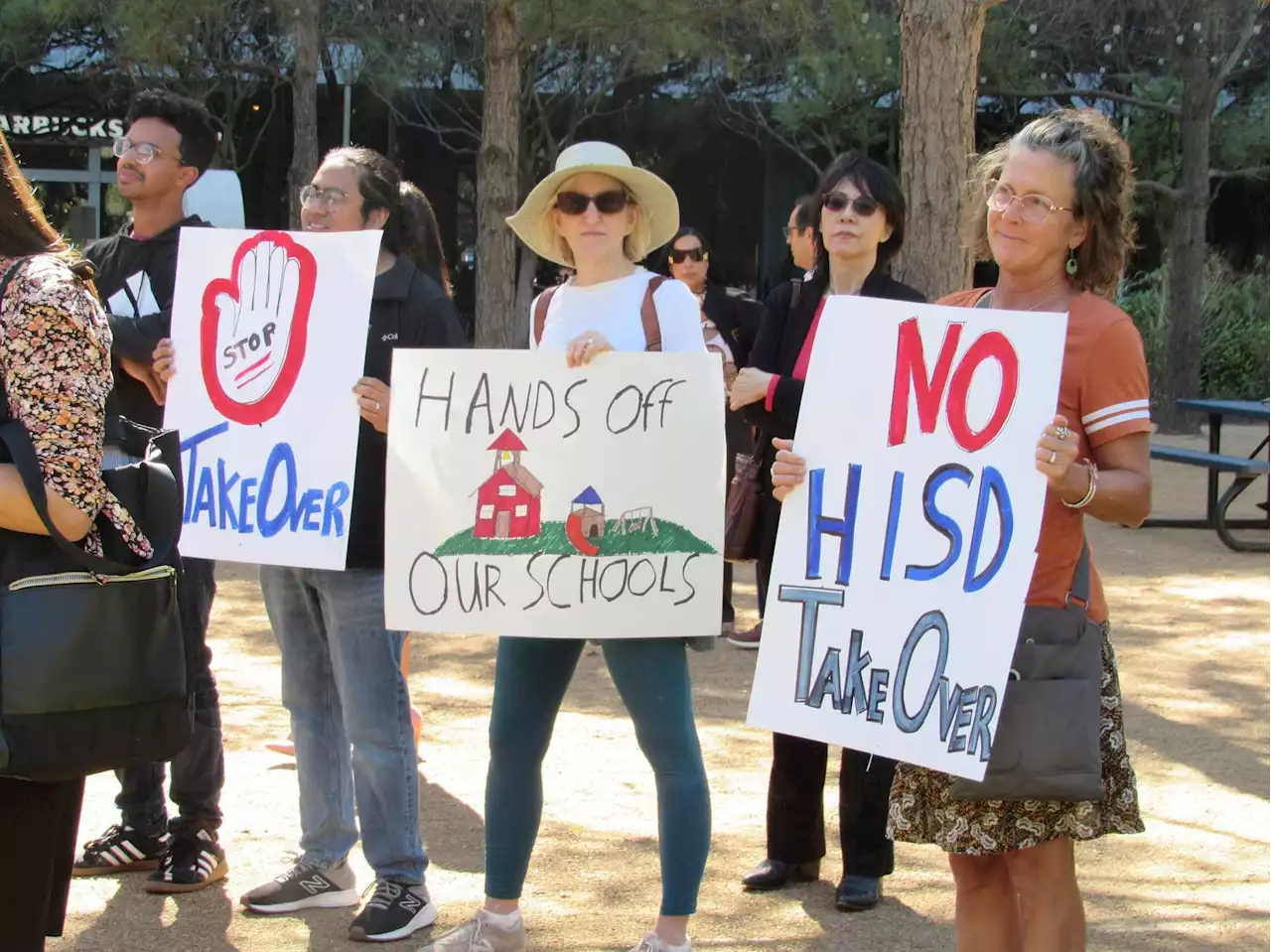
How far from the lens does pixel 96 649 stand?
258 centimetres

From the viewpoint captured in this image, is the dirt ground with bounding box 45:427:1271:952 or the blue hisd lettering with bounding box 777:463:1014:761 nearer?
the blue hisd lettering with bounding box 777:463:1014:761

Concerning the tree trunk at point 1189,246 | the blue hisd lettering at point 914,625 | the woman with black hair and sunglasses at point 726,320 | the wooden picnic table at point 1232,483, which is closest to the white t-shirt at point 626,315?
the blue hisd lettering at point 914,625

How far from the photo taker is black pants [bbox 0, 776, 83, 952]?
260 centimetres

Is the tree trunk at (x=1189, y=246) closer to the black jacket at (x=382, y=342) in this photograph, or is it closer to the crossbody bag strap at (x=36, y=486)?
the black jacket at (x=382, y=342)

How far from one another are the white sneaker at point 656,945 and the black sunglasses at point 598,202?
160 centimetres

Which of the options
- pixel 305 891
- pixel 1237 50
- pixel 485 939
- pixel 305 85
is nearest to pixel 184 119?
pixel 305 891

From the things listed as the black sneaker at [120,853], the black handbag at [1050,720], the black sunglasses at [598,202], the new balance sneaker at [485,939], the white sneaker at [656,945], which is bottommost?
the black sneaker at [120,853]

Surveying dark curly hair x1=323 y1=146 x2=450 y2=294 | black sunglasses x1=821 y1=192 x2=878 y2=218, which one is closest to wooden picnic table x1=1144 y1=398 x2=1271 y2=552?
black sunglasses x1=821 y1=192 x2=878 y2=218

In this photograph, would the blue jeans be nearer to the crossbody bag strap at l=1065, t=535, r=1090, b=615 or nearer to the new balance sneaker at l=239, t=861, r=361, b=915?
the new balance sneaker at l=239, t=861, r=361, b=915

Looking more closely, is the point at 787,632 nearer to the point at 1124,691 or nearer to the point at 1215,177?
the point at 1124,691

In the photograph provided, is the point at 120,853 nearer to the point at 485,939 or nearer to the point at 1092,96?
Answer: the point at 485,939

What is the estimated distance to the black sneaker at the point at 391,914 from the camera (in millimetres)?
3787

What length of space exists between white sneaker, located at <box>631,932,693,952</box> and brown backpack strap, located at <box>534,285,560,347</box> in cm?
135

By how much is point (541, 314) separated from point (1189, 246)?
15135 mm
